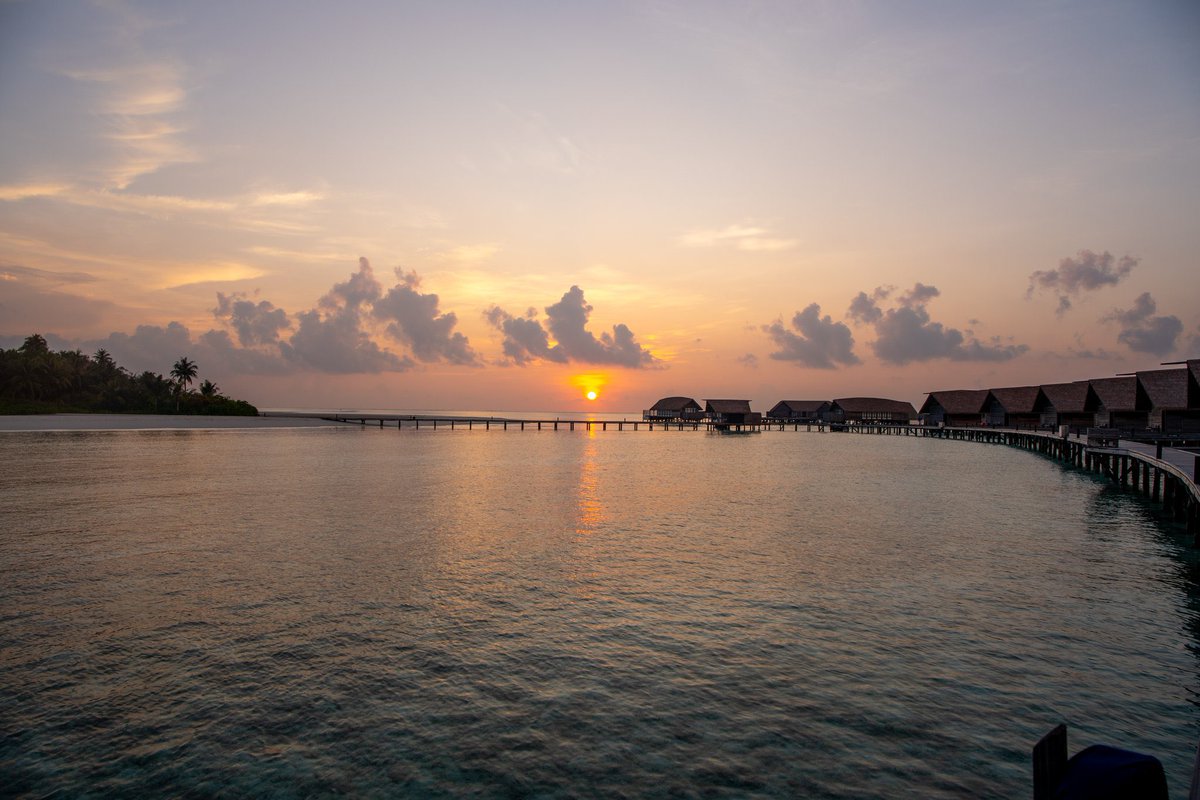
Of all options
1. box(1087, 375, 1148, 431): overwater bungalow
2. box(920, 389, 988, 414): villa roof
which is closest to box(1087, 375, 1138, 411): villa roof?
box(1087, 375, 1148, 431): overwater bungalow

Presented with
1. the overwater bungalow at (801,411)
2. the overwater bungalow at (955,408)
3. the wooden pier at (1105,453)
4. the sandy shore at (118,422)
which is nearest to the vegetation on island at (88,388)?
the sandy shore at (118,422)

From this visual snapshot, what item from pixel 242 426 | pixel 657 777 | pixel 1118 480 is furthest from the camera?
pixel 242 426

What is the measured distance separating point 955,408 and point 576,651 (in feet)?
333

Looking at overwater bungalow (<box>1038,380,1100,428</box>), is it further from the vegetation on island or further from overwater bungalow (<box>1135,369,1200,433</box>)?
the vegetation on island

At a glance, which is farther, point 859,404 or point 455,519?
point 859,404

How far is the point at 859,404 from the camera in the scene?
11956 cm

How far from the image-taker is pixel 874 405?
389ft

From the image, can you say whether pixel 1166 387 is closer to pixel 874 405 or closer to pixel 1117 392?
pixel 1117 392

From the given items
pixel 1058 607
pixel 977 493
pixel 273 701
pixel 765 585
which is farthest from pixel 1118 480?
pixel 273 701

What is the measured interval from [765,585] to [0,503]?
1167 inches

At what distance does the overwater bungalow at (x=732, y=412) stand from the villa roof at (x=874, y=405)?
679 inches

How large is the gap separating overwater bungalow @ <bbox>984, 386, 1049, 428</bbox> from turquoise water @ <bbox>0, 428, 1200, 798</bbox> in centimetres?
6081

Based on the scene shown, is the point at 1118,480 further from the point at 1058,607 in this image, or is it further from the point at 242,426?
the point at 242,426

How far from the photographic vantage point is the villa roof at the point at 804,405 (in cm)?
12256
